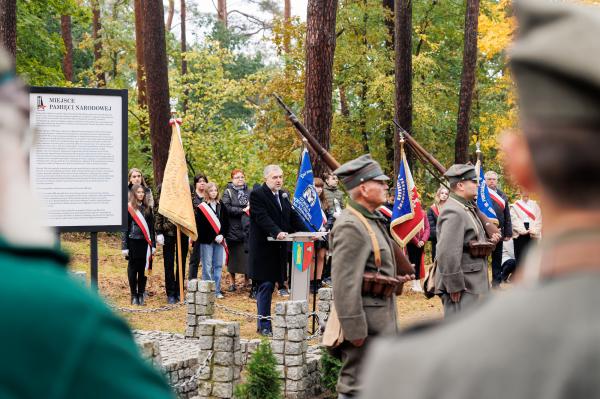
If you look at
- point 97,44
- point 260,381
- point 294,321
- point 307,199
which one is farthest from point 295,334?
point 97,44

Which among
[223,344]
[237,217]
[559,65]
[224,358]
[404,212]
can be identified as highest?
[559,65]

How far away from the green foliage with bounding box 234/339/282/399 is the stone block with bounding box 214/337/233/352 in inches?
13.9

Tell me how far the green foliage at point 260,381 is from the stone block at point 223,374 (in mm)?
229

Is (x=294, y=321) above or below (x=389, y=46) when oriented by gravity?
below

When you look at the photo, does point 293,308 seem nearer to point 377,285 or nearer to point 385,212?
point 377,285

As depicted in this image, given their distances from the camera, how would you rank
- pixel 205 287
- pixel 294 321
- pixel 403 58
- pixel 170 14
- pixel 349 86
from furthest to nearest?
pixel 170 14 < pixel 349 86 < pixel 403 58 < pixel 205 287 < pixel 294 321

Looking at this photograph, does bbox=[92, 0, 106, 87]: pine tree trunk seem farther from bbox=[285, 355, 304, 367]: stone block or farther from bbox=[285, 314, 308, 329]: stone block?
bbox=[285, 355, 304, 367]: stone block

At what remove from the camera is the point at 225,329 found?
9.70 metres

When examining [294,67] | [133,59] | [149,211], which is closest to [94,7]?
[133,59]

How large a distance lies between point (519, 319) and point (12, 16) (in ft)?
46.0

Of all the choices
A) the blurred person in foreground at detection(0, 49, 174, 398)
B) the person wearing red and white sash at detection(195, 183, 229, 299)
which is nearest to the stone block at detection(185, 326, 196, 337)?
the person wearing red and white sash at detection(195, 183, 229, 299)

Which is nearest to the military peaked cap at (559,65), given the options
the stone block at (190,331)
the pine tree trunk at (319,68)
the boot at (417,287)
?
the stone block at (190,331)

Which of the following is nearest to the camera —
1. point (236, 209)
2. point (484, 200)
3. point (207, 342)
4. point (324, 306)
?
point (207, 342)

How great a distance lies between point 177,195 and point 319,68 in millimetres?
3860
